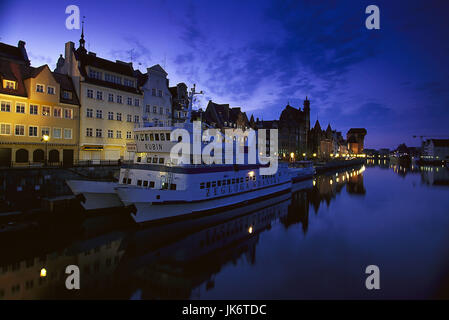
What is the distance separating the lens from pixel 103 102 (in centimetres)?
3428

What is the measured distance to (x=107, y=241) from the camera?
695 inches

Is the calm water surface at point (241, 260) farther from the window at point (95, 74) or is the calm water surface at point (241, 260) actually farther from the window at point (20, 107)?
the window at point (95, 74)

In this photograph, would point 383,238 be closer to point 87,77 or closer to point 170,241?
point 170,241

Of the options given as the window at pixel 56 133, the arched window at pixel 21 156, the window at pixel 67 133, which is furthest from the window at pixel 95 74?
the arched window at pixel 21 156

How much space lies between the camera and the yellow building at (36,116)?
84.3 ft

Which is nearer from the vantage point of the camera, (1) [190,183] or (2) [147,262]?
(2) [147,262]

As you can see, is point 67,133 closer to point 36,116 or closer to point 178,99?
point 36,116

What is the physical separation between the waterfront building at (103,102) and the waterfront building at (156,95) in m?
1.47

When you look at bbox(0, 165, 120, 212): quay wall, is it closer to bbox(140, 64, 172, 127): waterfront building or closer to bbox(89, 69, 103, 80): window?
bbox(89, 69, 103, 80): window

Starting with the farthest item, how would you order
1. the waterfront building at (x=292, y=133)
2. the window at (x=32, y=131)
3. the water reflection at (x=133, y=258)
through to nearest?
the waterfront building at (x=292, y=133)
the window at (x=32, y=131)
the water reflection at (x=133, y=258)

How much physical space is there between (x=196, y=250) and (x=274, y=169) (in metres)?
20.0

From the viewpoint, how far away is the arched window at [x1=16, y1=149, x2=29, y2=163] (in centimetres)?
2641

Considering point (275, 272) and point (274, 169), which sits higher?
point (274, 169)
